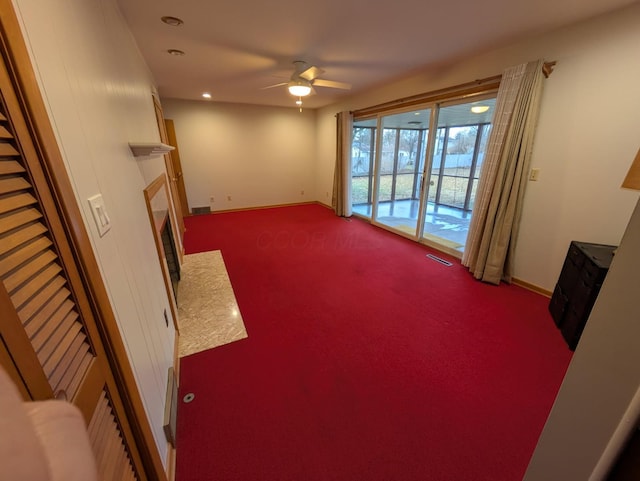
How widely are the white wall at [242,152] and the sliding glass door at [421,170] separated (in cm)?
150

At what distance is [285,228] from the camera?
476 centimetres

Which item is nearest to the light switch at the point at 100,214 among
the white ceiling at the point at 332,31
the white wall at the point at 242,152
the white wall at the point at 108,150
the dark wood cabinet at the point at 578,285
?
the white wall at the point at 108,150

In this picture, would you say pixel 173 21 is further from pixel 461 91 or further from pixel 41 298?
pixel 461 91

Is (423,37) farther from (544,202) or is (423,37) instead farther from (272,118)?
(272,118)

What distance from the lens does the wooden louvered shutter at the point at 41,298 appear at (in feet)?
1.51

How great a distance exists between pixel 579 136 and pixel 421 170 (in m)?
2.91

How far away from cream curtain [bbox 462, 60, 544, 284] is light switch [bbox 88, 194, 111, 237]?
10.1ft

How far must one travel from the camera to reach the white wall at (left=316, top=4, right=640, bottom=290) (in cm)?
196

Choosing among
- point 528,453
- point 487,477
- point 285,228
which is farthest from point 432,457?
point 285,228

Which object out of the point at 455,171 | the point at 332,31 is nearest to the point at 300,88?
the point at 332,31

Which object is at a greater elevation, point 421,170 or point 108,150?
point 108,150

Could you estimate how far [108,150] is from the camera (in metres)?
1.07

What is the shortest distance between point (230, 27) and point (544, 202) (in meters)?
3.20

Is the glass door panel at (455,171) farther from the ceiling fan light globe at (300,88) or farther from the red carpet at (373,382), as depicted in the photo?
the ceiling fan light globe at (300,88)
